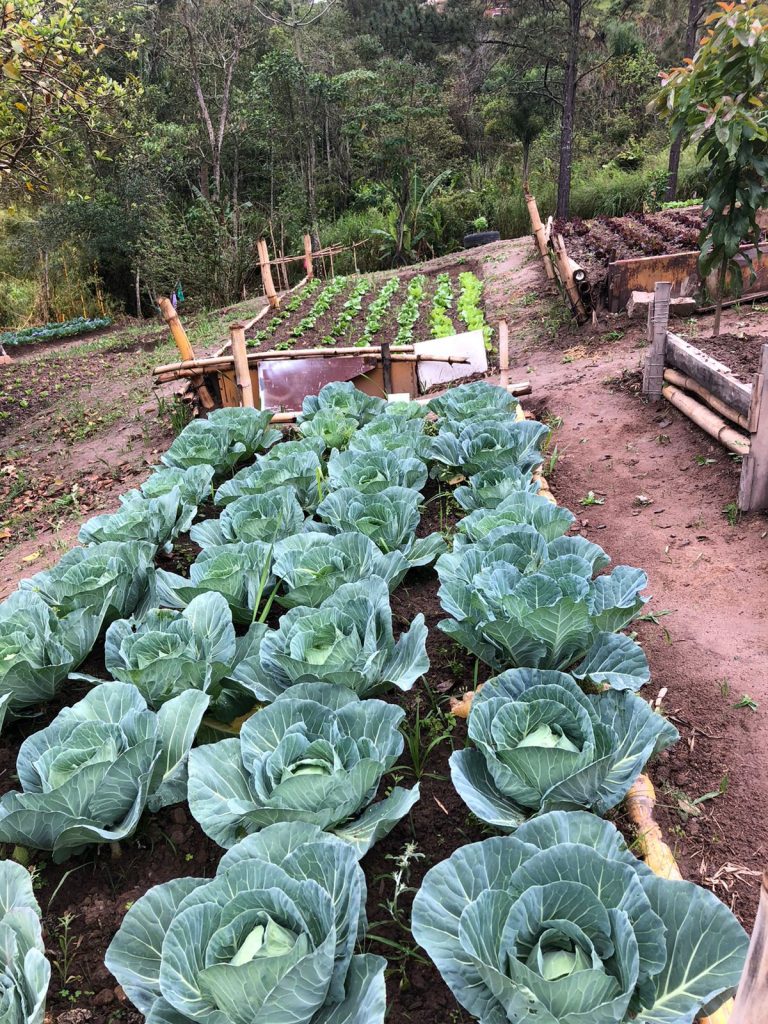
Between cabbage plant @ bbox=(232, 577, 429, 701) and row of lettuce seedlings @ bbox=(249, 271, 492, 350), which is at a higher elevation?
cabbage plant @ bbox=(232, 577, 429, 701)

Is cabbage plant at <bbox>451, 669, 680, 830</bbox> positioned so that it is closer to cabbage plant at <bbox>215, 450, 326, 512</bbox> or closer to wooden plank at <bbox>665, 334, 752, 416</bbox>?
cabbage plant at <bbox>215, 450, 326, 512</bbox>

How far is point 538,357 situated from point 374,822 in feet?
21.2

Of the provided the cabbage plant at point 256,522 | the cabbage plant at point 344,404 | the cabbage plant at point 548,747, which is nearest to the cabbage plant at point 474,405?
the cabbage plant at point 344,404

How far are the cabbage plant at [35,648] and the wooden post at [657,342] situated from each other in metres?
4.01

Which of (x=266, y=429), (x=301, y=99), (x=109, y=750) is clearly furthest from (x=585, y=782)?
(x=301, y=99)

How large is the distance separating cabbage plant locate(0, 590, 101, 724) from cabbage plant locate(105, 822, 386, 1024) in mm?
974

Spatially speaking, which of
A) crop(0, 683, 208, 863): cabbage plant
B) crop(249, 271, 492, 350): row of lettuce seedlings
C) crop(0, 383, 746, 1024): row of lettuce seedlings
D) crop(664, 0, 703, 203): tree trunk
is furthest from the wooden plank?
crop(664, 0, 703, 203): tree trunk

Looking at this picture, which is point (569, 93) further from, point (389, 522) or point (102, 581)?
point (102, 581)

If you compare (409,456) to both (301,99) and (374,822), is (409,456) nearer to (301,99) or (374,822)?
(374,822)

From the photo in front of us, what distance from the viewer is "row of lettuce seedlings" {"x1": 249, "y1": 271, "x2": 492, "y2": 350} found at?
9.38m

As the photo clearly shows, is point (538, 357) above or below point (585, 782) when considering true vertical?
below

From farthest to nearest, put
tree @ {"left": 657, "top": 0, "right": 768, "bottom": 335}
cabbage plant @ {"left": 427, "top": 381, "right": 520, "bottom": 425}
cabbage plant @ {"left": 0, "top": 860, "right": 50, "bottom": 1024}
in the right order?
tree @ {"left": 657, "top": 0, "right": 768, "bottom": 335}
cabbage plant @ {"left": 427, "top": 381, "right": 520, "bottom": 425}
cabbage plant @ {"left": 0, "top": 860, "right": 50, "bottom": 1024}

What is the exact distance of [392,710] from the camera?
1572 mm

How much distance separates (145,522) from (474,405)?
184cm
